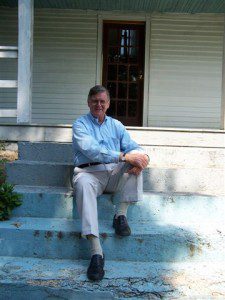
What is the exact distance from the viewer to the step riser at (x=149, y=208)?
3.30 m

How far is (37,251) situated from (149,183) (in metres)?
1.30

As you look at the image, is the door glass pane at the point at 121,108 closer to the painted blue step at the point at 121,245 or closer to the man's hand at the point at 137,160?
the man's hand at the point at 137,160

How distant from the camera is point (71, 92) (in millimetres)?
6941

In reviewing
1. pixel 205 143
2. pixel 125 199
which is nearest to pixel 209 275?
pixel 125 199

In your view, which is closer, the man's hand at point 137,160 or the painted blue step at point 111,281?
the painted blue step at point 111,281

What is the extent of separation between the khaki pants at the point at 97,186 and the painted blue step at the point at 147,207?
20 centimetres

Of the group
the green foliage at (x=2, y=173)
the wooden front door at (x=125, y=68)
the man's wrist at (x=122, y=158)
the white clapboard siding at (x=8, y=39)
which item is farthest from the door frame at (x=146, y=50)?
the man's wrist at (x=122, y=158)

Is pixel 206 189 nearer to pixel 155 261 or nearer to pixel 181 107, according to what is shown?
pixel 155 261

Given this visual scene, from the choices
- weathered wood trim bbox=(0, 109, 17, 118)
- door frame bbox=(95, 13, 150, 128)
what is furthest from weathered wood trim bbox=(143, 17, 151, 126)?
weathered wood trim bbox=(0, 109, 17, 118)

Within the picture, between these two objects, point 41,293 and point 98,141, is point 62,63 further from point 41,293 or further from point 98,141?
point 41,293

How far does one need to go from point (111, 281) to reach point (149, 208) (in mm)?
908

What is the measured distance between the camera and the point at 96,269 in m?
2.59

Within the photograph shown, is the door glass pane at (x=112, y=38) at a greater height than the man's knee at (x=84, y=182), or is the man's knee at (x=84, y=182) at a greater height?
the door glass pane at (x=112, y=38)

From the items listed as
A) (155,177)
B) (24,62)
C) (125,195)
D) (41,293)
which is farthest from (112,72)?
(41,293)
